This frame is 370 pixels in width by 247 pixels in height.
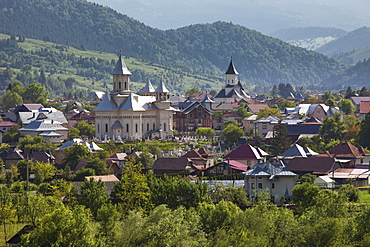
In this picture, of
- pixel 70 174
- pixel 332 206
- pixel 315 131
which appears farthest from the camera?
pixel 315 131

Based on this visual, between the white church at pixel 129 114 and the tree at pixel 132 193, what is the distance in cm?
3978

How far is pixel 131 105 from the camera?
102 meters

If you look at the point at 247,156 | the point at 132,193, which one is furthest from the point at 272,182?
the point at 247,156

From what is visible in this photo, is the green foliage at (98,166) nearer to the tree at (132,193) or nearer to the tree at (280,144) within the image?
the tree at (132,193)

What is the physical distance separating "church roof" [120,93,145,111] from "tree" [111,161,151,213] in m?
43.3

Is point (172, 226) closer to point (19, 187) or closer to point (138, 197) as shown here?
point (138, 197)

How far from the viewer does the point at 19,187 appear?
65.4 m

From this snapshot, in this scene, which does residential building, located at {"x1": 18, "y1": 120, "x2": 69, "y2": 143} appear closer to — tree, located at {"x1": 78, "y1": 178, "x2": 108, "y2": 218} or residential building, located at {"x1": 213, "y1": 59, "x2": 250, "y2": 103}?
tree, located at {"x1": 78, "y1": 178, "x2": 108, "y2": 218}

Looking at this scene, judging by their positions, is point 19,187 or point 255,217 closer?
point 255,217

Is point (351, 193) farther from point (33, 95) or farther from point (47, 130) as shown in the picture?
point (33, 95)

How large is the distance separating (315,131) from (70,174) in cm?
3357

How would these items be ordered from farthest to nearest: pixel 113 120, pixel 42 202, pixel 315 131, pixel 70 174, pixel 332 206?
1. pixel 113 120
2. pixel 315 131
3. pixel 70 174
4. pixel 42 202
5. pixel 332 206

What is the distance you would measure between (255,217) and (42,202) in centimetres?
1369

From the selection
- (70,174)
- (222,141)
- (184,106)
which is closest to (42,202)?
(70,174)
